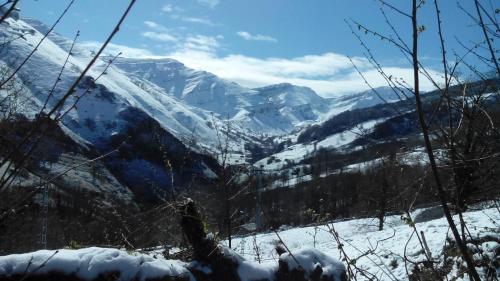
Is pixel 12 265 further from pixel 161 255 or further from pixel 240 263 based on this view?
pixel 240 263

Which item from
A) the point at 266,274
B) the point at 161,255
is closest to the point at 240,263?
the point at 266,274

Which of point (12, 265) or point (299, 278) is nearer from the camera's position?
point (12, 265)

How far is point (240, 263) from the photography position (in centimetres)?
552

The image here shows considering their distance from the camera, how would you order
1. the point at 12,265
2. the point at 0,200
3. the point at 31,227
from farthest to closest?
the point at 31,227 → the point at 12,265 → the point at 0,200

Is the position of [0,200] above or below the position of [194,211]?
above

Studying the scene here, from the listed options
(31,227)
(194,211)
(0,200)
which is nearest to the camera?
(0,200)

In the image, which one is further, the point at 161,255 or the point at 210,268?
the point at 161,255

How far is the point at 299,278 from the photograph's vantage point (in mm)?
5672

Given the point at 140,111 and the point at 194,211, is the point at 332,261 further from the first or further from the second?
the point at 140,111

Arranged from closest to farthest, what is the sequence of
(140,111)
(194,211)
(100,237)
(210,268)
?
1. (210,268)
2. (194,211)
3. (100,237)
4. (140,111)

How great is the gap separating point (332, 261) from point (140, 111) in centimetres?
19485

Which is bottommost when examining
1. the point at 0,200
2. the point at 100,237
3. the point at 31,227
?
the point at 31,227

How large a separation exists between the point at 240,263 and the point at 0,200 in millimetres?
4611

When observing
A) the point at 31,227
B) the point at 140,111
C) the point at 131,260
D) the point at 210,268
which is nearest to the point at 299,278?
the point at 210,268
